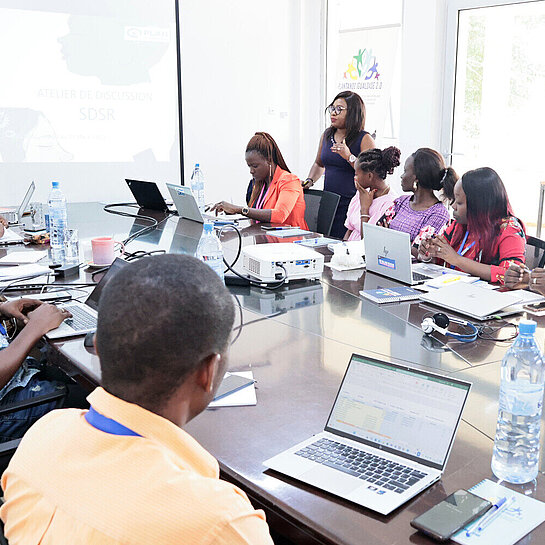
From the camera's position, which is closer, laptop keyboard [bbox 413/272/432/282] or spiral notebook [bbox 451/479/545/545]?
spiral notebook [bbox 451/479/545/545]

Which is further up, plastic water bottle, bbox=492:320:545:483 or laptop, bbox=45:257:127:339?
plastic water bottle, bbox=492:320:545:483

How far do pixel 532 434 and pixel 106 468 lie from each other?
753 millimetres

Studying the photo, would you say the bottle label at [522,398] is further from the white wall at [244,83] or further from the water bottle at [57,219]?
the white wall at [244,83]

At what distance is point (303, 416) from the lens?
129 cm

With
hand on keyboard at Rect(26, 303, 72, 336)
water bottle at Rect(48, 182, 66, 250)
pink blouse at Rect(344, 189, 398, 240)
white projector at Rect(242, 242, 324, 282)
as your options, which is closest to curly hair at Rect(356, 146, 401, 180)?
pink blouse at Rect(344, 189, 398, 240)

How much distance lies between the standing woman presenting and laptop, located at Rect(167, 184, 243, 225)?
0.74 meters

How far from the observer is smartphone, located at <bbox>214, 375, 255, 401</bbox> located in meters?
1.39

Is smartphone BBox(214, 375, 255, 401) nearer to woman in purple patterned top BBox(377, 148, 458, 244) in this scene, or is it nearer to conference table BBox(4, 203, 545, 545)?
conference table BBox(4, 203, 545, 545)

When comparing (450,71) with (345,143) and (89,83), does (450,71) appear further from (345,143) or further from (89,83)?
(89,83)

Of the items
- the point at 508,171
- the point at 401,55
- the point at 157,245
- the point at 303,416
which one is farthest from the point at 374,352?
the point at 401,55

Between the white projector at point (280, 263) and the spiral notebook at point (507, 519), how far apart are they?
135 centimetres

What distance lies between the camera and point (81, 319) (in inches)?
76.6

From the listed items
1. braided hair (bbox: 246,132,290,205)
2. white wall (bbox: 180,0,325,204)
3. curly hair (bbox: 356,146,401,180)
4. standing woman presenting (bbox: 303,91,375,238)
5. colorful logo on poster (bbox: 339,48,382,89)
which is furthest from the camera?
white wall (bbox: 180,0,325,204)

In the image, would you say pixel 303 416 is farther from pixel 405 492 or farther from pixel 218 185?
pixel 218 185
